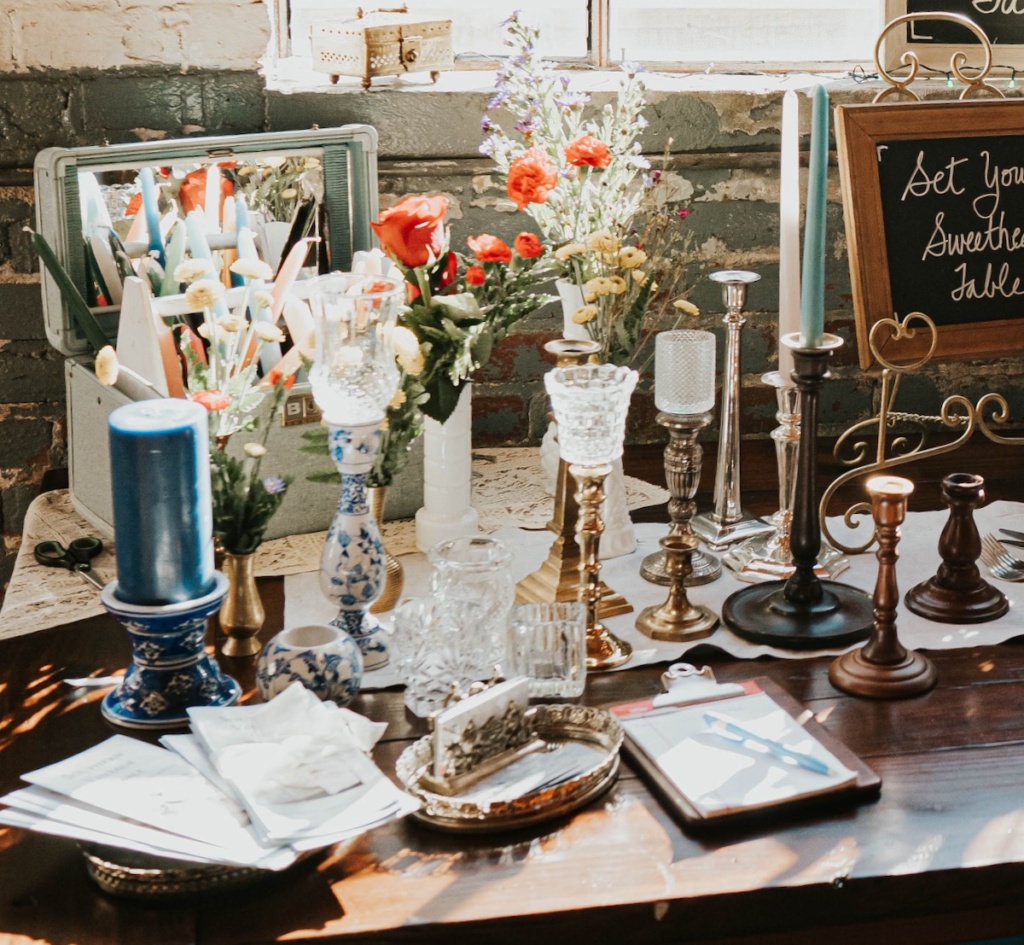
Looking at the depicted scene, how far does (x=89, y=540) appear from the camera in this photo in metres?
1.63

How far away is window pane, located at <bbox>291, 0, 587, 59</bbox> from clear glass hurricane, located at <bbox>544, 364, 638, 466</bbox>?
101cm

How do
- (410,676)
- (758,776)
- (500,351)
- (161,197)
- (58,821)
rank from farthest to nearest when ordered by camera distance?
(500,351) → (161,197) → (410,676) → (758,776) → (58,821)

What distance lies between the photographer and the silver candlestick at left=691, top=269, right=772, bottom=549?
167cm

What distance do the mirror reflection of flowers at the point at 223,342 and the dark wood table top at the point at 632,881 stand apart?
0.42 metres

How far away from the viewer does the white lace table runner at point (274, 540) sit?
1.50 meters

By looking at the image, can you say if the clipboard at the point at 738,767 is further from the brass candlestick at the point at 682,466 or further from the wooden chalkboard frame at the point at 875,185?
the wooden chalkboard frame at the point at 875,185

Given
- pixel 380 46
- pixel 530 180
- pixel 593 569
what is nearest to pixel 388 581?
pixel 593 569

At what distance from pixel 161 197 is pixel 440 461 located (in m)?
0.52

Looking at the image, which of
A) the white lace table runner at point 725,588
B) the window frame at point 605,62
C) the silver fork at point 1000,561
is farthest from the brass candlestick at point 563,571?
the window frame at point 605,62

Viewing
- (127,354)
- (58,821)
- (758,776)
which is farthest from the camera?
(127,354)

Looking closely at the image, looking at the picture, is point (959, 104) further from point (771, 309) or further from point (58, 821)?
point (58, 821)

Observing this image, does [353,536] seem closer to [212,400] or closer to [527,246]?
[212,400]

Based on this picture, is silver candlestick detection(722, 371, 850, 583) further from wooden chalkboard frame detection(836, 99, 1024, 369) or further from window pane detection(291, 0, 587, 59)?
window pane detection(291, 0, 587, 59)

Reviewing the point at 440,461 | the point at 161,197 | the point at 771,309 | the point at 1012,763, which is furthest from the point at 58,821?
the point at 771,309
